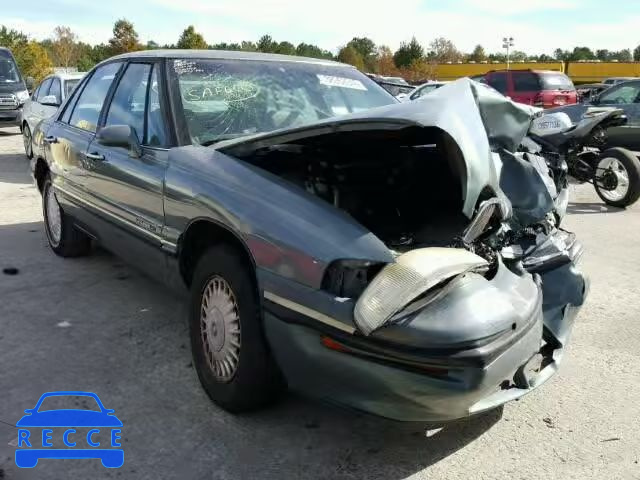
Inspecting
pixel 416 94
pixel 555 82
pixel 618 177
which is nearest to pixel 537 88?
pixel 555 82

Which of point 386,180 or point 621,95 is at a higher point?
point 621,95

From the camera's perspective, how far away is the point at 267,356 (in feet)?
8.54

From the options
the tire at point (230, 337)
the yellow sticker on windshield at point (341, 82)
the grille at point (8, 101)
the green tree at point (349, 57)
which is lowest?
the tire at point (230, 337)

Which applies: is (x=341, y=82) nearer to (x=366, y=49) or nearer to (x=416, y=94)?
(x=416, y=94)

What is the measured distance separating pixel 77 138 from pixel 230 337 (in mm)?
2528

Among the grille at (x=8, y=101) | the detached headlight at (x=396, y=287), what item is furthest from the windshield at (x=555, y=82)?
the detached headlight at (x=396, y=287)

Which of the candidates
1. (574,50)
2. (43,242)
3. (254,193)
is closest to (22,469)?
(254,193)

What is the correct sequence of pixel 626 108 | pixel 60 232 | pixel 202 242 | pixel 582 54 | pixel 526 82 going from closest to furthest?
pixel 202 242, pixel 60 232, pixel 626 108, pixel 526 82, pixel 582 54

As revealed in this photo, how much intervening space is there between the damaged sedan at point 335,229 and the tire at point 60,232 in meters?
0.89

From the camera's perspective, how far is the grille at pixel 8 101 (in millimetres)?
15181

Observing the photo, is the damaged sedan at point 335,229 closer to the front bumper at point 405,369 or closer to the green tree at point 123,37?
the front bumper at point 405,369

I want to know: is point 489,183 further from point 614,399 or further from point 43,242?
point 43,242

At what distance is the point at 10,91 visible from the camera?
15484mm

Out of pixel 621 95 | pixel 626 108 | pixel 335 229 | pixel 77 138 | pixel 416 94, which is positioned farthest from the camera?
pixel 621 95
